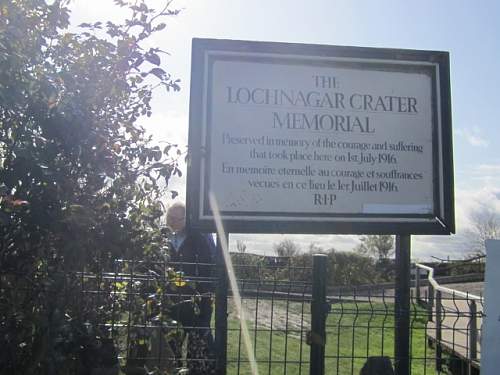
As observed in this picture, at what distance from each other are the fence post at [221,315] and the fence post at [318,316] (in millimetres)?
555

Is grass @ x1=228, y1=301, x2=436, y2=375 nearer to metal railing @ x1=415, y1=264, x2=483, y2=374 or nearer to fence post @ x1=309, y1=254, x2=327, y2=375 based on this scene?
metal railing @ x1=415, y1=264, x2=483, y2=374

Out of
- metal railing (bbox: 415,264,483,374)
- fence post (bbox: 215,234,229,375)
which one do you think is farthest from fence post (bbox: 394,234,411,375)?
fence post (bbox: 215,234,229,375)

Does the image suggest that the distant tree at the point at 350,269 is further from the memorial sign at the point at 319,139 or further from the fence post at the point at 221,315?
the fence post at the point at 221,315

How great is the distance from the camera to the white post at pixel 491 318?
4.06 metres

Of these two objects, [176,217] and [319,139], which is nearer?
[319,139]

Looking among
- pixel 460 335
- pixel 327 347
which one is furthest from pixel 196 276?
pixel 460 335

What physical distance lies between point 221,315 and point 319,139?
1.33 m

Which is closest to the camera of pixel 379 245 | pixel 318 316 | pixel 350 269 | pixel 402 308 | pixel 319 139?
pixel 318 316

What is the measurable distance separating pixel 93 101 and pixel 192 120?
775mm

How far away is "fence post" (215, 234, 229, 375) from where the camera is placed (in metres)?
3.86

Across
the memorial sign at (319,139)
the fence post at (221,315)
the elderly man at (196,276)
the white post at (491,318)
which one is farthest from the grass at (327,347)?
the memorial sign at (319,139)

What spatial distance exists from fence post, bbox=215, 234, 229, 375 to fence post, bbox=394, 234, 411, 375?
1151 mm

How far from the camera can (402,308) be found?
164 inches

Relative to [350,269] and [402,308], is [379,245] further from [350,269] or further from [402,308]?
[402,308]
